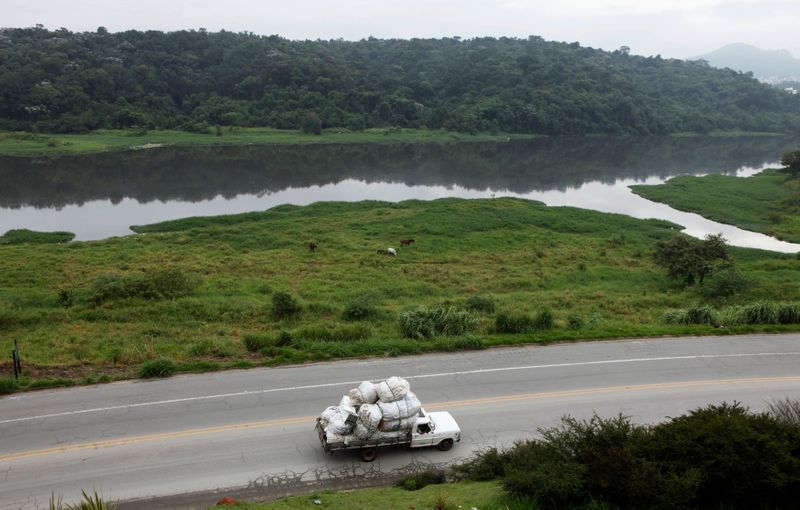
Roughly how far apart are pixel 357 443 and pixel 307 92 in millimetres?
120504

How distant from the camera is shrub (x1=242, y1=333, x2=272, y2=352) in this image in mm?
19422

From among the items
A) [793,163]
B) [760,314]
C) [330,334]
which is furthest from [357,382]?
[793,163]

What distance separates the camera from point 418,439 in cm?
1382

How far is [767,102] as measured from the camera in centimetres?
16662

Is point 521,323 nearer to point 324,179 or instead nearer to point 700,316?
point 700,316

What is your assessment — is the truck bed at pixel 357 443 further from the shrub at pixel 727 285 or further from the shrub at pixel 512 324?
the shrub at pixel 727 285

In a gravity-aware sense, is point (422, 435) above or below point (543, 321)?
below

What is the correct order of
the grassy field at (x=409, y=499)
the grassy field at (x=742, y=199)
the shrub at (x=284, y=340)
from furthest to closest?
the grassy field at (x=742, y=199), the shrub at (x=284, y=340), the grassy field at (x=409, y=499)

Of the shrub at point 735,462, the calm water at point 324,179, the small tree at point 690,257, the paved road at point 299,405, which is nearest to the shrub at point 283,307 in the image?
the paved road at point 299,405

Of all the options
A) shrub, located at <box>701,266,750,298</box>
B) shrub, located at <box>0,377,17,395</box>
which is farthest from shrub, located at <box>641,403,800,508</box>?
shrub, located at <box>701,266,750,298</box>

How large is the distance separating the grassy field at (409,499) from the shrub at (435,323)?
846 centimetres

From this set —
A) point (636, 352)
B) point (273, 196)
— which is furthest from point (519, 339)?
point (273, 196)

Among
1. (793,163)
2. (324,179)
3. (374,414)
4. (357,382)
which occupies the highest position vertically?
(324,179)

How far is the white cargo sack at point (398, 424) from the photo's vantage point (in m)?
13.5
